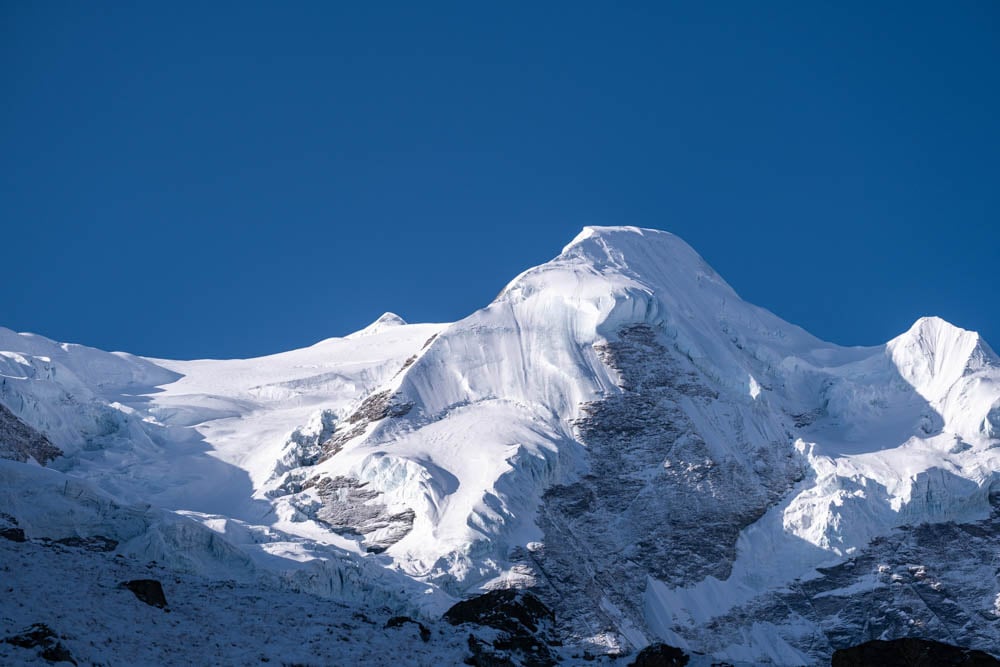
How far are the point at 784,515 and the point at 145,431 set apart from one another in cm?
7287

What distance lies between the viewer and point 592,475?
139000 mm

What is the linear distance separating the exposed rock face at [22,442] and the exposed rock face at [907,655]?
95.0 metres

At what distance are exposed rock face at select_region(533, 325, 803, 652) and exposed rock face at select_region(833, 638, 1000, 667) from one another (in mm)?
67721

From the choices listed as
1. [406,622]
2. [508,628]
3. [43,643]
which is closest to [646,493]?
[508,628]

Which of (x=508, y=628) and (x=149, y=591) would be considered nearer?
(x=149, y=591)

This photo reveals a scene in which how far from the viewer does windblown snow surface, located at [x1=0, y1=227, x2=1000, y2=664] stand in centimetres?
A: 11325

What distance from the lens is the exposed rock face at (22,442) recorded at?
125 m

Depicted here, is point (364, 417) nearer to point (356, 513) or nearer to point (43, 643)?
point (356, 513)

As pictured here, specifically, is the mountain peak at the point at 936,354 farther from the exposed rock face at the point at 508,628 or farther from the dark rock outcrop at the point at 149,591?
the dark rock outcrop at the point at 149,591

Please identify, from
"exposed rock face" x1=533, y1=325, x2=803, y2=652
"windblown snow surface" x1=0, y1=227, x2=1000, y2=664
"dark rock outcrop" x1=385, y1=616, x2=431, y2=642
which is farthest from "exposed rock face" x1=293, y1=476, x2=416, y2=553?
"dark rock outcrop" x1=385, y1=616, x2=431, y2=642

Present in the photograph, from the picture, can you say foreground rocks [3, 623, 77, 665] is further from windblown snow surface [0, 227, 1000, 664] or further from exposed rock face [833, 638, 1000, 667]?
windblown snow surface [0, 227, 1000, 664]

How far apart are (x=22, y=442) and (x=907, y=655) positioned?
10303 cm

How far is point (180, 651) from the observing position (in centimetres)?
4541

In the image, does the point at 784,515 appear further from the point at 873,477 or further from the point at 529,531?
the point at 529,531
